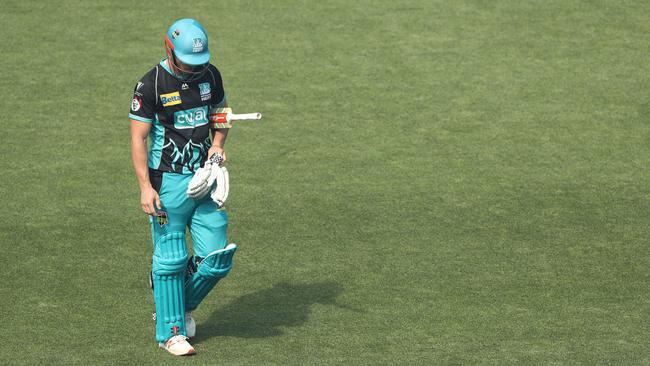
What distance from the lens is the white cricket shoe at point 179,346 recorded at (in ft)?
26.1

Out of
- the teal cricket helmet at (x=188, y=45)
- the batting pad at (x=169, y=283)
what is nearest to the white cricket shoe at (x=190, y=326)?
the batting pad at (x=169, y=283)

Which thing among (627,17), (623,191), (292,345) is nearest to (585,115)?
(623,191)

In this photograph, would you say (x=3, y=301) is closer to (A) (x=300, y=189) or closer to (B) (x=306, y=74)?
(A) (x=300, y=189)

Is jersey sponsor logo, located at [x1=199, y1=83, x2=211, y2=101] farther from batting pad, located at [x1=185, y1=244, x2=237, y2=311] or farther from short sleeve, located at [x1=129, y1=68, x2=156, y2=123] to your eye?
batting pad, located at [x1=185, y1=244, x2=237, y2=311]

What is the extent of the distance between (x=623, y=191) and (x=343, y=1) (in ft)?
18.3

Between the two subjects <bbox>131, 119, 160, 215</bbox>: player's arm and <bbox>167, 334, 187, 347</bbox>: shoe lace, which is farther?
<bbox>167, 334, 187, 347</bbox>: shoe lace

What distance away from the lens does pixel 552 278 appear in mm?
9375

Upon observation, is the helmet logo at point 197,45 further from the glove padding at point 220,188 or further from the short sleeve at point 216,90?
the glove padding at point 220,188

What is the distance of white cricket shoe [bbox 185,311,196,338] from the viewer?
8.25 metres

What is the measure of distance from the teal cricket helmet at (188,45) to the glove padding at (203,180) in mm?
756

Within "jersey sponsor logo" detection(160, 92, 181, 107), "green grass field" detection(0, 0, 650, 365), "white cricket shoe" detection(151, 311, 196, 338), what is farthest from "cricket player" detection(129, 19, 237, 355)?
"green grass field" detection(0, 0, 650, 365)

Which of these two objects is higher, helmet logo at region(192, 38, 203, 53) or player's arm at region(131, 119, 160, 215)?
helmet logo at region(192, 38, 203, 53)

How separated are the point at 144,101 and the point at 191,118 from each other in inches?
15.2

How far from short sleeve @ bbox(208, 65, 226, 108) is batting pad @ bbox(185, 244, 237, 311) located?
3.58 ft
